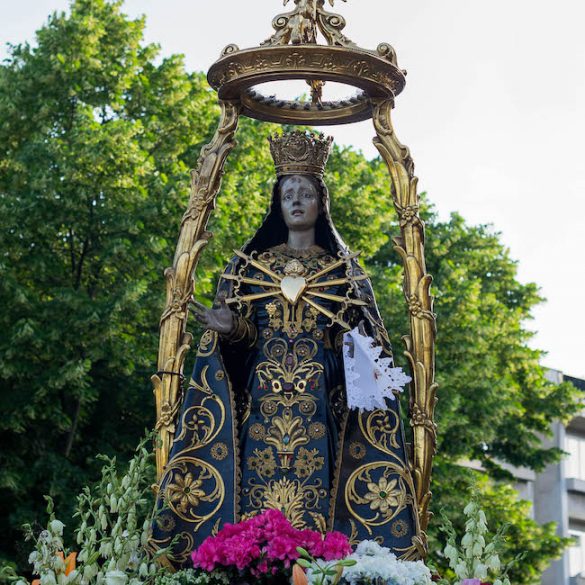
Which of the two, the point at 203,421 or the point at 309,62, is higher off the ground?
the point at 309,62

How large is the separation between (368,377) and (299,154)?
212 centimetres

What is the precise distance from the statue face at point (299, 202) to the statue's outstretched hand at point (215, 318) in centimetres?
106

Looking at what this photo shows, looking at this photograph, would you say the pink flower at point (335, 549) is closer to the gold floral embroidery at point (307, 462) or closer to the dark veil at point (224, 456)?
the dark veil at point (224, 456)

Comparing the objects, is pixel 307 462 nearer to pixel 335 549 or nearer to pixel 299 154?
pixel 335 549

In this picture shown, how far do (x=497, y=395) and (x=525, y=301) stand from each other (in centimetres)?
618

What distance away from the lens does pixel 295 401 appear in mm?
10781

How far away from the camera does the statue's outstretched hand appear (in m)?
10.7

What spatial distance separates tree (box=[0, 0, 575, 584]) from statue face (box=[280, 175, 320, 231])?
8.39 m

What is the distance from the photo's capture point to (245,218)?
2289 cm

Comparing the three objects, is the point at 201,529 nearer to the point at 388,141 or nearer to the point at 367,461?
the point at 367,461

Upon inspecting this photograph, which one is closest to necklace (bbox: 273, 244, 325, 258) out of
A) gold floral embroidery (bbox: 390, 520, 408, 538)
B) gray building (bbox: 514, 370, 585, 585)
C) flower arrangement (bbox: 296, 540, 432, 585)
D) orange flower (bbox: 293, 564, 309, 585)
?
gold floral embroidery (bbox: 390, 520, 408, 538)

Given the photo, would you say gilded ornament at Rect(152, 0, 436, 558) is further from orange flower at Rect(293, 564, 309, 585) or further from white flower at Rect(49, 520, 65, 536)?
orange flower at Rect(293, 564, 309, 585)

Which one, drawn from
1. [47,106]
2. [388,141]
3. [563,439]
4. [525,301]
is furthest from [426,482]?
[563,439]

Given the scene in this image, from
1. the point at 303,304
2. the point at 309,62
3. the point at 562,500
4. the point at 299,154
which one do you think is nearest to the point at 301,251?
the point at 303,304
